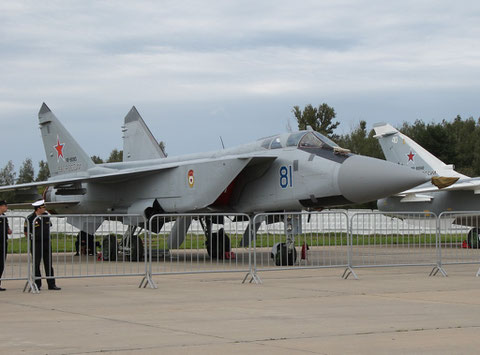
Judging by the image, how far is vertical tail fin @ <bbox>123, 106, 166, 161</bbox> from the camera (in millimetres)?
21234

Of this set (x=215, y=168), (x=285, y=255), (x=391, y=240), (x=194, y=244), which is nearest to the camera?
(x=391, y=240)

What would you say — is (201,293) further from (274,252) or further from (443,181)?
(443,181)

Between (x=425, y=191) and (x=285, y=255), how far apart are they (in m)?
11.9

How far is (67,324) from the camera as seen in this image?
22.4 feet

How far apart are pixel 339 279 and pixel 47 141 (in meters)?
12.2

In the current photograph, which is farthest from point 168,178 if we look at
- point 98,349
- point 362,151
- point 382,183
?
point 362,151

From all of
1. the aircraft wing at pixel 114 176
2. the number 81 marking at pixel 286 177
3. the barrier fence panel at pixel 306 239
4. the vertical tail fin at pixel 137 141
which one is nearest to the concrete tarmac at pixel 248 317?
the barrier fence panel at pixel 306 239

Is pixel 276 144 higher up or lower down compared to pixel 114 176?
higher up

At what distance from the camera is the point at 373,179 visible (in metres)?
13.2

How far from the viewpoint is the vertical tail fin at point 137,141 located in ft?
69.7

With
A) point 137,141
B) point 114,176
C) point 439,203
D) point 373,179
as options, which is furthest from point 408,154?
point 373,179

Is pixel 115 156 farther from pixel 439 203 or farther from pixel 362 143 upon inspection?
pixel 439 203

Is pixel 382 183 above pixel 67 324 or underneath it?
above

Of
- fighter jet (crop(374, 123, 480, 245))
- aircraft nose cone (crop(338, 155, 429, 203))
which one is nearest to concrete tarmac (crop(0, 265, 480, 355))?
aircraft nose cone (crop(338, 155, 429, 203))
